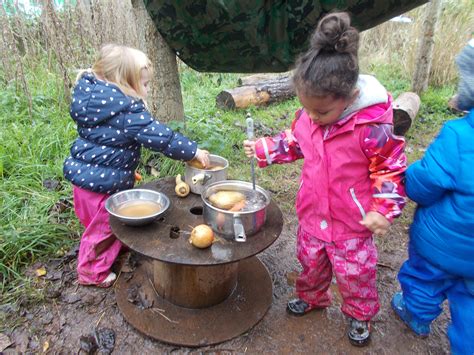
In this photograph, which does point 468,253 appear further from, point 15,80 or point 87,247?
point 15,80

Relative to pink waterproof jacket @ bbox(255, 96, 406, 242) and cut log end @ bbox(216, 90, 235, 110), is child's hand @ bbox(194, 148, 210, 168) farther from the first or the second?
cut log end @ bbox(216, 90, 235, 110)

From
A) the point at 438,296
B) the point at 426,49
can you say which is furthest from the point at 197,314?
the point at 426,49

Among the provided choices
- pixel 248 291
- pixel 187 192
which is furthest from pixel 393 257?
pixel 187 192

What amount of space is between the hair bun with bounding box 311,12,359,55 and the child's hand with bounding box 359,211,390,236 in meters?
0.79

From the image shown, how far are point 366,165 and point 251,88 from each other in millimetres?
4640

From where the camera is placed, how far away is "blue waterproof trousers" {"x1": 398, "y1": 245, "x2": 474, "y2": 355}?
6.34 feet

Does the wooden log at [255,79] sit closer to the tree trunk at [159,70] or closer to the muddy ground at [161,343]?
the tree trunk at [159,70]

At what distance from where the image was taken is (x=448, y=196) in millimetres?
1819

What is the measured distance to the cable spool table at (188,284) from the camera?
193 centimetres

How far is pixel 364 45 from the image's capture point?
32.1 feet

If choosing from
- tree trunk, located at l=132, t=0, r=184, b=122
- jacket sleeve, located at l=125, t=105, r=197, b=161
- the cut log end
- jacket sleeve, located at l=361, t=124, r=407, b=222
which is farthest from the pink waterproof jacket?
the cut log end

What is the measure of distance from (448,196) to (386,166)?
0.33m

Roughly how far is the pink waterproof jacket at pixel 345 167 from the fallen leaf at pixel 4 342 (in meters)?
1.89

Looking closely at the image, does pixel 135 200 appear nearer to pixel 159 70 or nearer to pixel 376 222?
pixel 376 222
